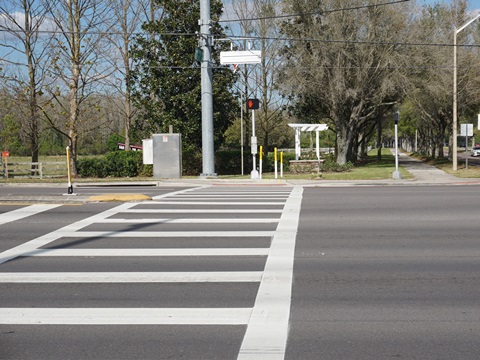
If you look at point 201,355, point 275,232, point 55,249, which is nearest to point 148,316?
point 201,355

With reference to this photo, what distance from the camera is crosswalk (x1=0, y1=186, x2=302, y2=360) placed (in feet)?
20.3

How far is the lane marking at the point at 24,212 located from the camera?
13.3 m

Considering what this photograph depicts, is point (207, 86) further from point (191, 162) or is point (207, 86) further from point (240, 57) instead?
point (191, 162)

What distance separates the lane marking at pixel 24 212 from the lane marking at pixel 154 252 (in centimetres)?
367

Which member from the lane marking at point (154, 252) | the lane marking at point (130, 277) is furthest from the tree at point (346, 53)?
the lane marking at point (130, 277)

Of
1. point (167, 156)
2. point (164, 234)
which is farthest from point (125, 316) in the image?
point (167, 156)

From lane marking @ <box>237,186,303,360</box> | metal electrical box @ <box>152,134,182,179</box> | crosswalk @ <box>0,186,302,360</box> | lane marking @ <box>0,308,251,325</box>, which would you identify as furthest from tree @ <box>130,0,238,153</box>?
lane marking @ <box>0,308,251,325</box>

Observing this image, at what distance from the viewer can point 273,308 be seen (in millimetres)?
6473

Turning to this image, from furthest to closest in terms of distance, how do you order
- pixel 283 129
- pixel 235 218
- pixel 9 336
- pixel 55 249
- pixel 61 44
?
pixel 283 129
pixel 61 44
pixel 235 218
pixel 55 249
pixel 9 336

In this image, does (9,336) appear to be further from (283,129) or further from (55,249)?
(283,129)

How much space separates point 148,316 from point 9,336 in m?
1.38

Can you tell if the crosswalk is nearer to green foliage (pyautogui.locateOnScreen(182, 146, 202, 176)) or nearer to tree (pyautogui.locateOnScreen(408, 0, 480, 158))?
green foliage (pyautogui.locateOnScreen(182, 146, 202, 176))

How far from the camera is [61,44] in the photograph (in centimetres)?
3588

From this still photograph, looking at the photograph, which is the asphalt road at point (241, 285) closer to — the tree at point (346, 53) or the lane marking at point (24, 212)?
the lane marking at point (24, 212)
